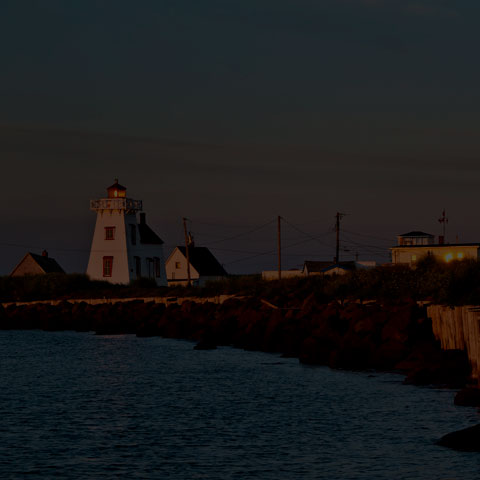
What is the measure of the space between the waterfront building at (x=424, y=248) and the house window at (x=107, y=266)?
23324 millimetres

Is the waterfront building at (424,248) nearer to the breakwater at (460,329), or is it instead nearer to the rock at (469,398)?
the breakwater at (460,329)

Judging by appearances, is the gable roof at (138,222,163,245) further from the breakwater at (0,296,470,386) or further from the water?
the water

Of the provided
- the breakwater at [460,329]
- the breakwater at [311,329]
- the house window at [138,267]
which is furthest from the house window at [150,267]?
the breakwater at [460,329]

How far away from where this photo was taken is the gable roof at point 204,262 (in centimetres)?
9069

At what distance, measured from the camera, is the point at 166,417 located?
2019 centimetres

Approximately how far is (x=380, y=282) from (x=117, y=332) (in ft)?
49.1

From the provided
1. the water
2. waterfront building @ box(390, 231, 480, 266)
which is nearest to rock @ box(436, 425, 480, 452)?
the water

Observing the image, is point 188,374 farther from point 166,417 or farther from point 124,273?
point 124,273

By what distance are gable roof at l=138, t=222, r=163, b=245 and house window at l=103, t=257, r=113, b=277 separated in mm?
3769

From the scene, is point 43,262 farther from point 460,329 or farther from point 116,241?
point 460,329

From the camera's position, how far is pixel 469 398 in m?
19.0

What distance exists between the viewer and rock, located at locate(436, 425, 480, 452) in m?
14.9

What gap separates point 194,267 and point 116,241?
17.9 metres

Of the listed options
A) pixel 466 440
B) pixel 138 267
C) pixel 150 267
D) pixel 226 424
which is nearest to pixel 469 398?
pixel 466 440
